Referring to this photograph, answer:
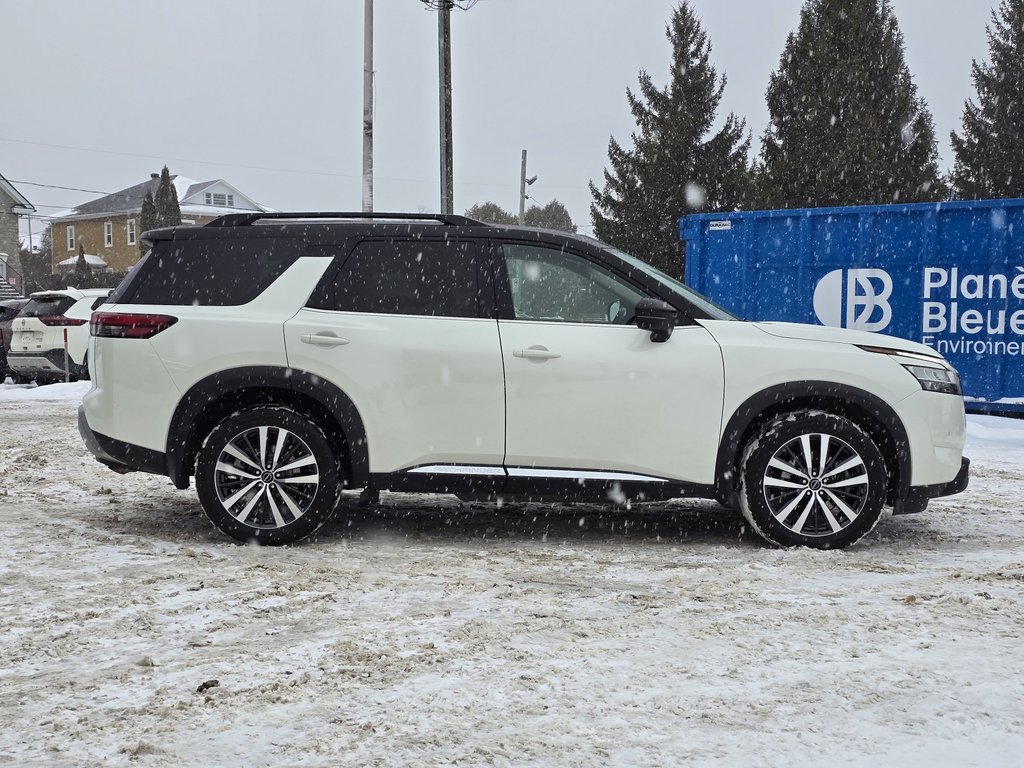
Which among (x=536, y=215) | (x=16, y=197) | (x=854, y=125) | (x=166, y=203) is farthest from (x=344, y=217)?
(x=536, y=215)

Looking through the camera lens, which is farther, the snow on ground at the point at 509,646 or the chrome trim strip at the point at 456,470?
the chrome trim strip at the point at 456,470

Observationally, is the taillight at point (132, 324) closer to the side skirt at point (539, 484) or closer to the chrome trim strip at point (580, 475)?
the side skirt at point (539, 484)

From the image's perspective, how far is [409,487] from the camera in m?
5.73

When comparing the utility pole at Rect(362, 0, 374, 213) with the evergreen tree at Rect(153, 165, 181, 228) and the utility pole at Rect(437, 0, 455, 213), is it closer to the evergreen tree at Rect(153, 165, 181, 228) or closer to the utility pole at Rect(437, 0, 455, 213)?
the utility pole at Rect(437, 0, 455, 213)

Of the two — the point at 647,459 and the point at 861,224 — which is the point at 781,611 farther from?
the point at 861,224

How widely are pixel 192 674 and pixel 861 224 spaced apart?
1123 cm

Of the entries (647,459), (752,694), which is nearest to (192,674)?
(752,694)

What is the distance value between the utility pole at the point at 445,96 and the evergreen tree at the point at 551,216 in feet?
243

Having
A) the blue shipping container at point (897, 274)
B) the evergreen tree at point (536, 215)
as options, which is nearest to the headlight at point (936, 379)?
the blue shipping container at point (897, 274)

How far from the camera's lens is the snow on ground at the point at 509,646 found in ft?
10.1

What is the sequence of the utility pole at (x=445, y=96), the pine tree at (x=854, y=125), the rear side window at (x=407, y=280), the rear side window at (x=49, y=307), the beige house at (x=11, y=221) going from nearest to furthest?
the rear side window at (x=407, y=280)
the rear side window at (x=49, y=307)
the utility pole at (x=445, y=96)
the pine tree at (x=854, y=125)
the beige house at (x=11, y=221)

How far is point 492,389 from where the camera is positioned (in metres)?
5.63

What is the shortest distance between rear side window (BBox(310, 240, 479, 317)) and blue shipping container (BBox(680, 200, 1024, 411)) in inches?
330

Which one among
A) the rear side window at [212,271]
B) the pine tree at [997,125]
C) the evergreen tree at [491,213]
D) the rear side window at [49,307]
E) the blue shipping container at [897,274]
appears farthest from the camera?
the evergreen tree at [491,213]
